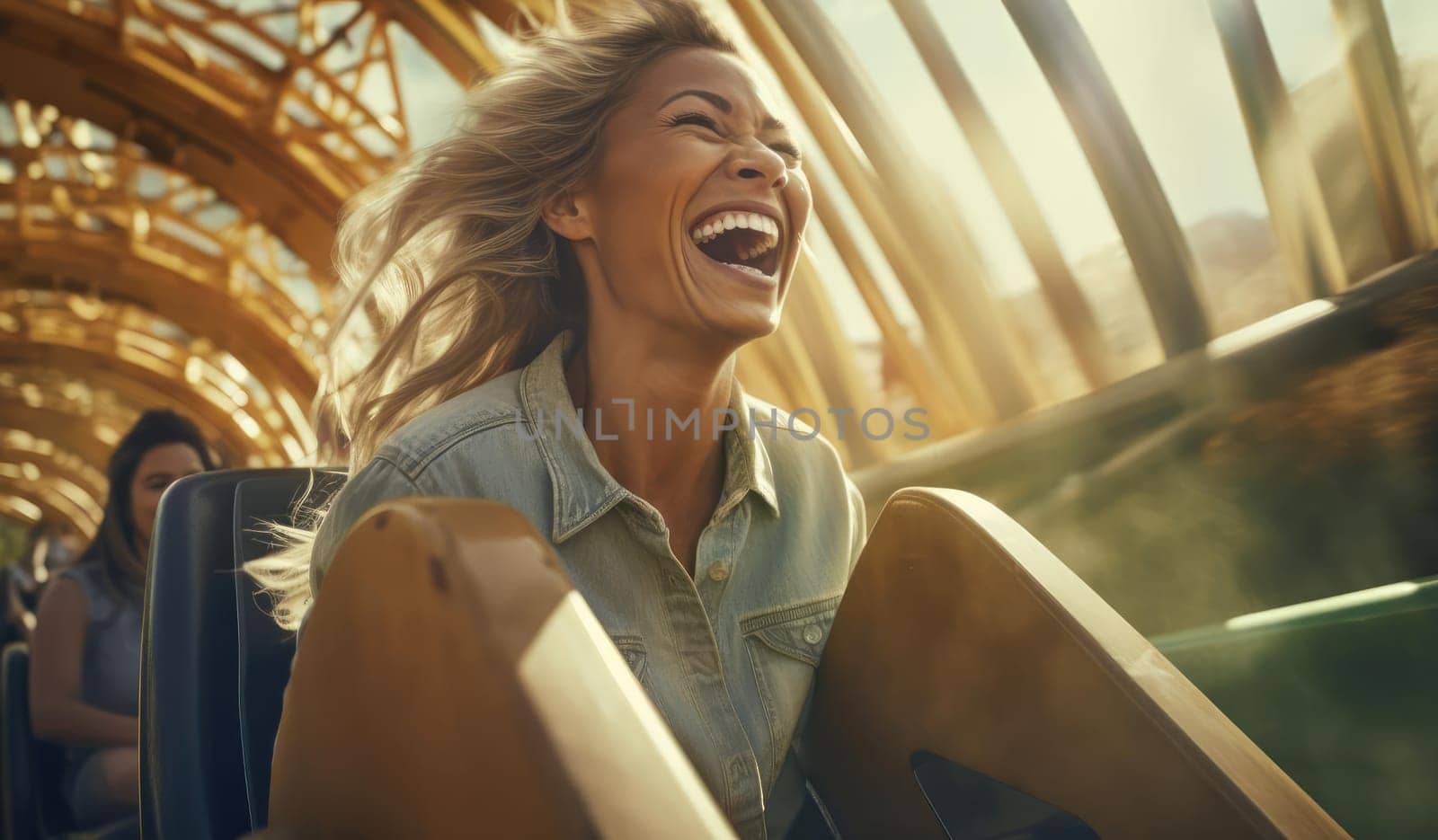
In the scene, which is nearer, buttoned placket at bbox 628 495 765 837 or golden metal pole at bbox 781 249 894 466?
buttoned placket at bbox 628 495 765 837

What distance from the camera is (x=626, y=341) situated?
136cm

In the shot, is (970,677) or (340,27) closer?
(970,677)

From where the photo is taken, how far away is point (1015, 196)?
3766 millimetres

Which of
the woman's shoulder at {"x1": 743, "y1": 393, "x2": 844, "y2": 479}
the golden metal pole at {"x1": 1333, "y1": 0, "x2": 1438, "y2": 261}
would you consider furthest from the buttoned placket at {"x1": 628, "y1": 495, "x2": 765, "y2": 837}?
the golden metal pole at {"x1": 1333, "y1": 0, "x2": 1438, "y2": 261}

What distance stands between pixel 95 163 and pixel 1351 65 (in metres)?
11.1

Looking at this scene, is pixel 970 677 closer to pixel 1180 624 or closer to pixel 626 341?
pixel 626 341

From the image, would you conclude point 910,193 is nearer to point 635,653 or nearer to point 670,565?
point 670,565

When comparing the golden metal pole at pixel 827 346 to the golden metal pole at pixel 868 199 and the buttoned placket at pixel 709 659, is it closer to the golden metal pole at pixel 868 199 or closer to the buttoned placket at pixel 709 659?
the golden metal pole at pixel 868 199

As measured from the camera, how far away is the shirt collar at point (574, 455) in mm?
1165

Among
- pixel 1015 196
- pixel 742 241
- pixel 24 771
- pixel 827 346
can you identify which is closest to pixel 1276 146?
pixel 1015 196

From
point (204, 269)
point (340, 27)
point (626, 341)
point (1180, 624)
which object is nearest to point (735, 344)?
point (626, 341)

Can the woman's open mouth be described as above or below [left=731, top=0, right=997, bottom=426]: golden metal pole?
below

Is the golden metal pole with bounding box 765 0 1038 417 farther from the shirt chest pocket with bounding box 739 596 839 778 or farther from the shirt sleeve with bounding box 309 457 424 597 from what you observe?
the shirt sleeve with bounding box 309 457 424 597

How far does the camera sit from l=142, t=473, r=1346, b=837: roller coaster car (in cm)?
61
